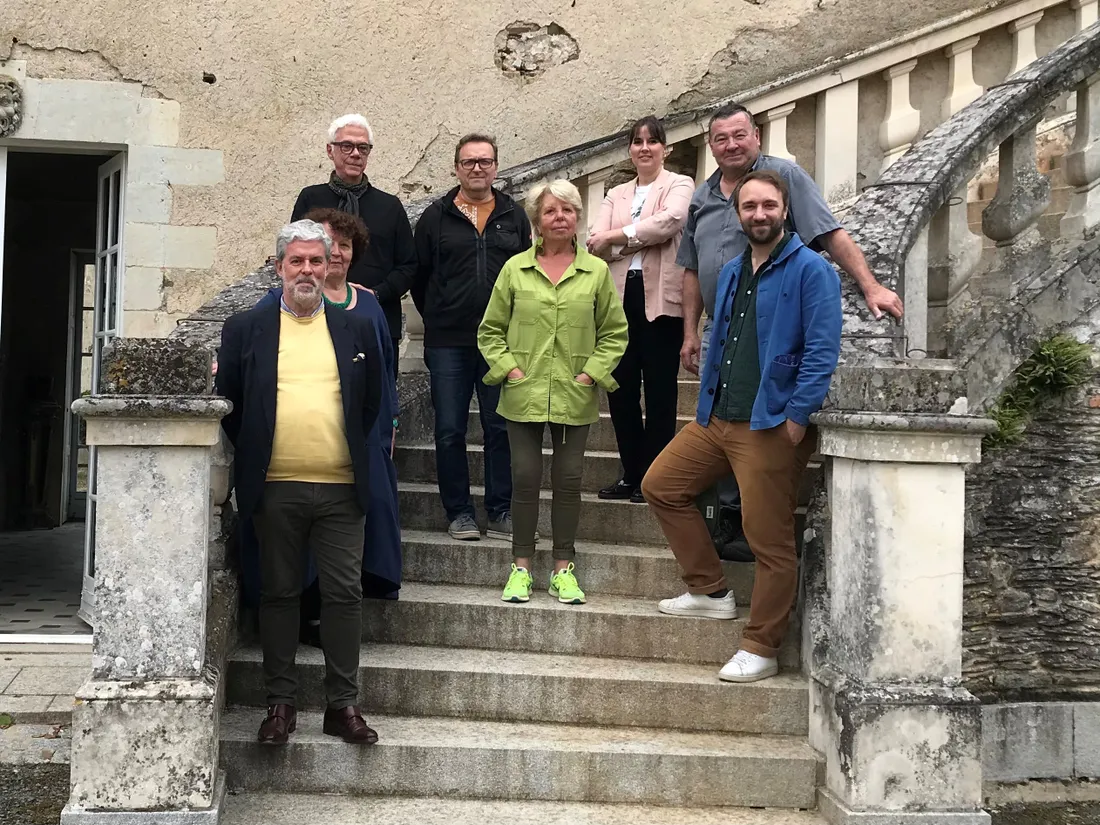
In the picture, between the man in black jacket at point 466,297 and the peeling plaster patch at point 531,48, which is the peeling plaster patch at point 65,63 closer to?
the peeling plaster patch at point 531,48

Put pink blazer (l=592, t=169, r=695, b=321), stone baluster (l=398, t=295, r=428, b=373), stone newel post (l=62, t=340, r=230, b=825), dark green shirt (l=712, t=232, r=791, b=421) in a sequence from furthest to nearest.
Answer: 1. stone baluster (l=398, t=295, r=428, b=373)
2. pink blazer (l=592, t=169, r=695, b=321)
3. dark green shirt (l=712, t=232, r=791, b=421)
4. stone newel post (l=62, t=340, r=230, b=825)

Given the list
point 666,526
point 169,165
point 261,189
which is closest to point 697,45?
point 261,189

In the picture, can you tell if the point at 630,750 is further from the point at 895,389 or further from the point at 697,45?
the point at 697,45

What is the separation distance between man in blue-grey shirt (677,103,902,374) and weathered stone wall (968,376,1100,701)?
3.41ft

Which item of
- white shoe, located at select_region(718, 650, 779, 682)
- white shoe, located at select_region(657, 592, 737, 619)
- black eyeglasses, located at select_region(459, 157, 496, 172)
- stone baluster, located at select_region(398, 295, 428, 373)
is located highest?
black eyeglasses, located at select_region(459, 157, 496, 172)

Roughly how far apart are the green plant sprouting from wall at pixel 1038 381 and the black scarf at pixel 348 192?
256cm

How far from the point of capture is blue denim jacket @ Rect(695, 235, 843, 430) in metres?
3.38

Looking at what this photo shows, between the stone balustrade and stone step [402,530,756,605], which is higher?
the stone balustrade

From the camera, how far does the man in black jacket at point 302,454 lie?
3320mm

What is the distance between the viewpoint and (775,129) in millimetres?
6047

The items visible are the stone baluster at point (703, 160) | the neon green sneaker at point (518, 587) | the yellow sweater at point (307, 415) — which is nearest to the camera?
the yellow sweater at point (307, 415)

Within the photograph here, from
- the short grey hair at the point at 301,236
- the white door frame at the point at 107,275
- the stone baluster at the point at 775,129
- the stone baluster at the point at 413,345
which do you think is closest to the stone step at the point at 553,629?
the short grey hair at the point at 301,236

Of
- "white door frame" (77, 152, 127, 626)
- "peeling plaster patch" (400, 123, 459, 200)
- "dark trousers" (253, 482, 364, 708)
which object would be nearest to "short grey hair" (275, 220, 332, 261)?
"dark trousers" (253, 482, 364, 708)

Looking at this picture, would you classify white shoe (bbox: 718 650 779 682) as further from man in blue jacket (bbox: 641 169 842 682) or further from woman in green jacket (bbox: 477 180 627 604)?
woman in green jacket (bbox: 477 180 627 604)
